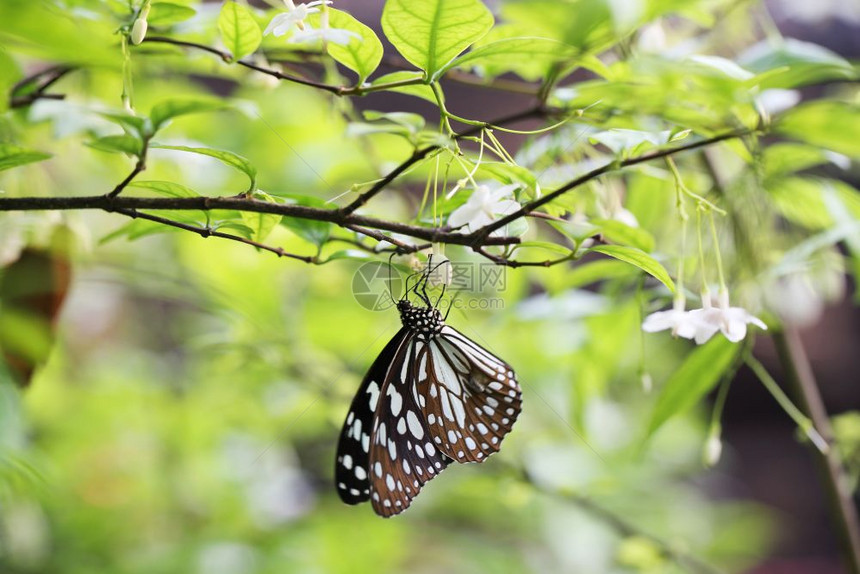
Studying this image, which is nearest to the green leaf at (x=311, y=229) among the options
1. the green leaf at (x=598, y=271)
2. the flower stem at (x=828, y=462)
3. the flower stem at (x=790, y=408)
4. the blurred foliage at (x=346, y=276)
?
the blurred foliage at (x=346, y=276)

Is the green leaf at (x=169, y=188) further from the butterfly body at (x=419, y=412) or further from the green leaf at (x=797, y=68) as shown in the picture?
the green leaf at (x=797, y=68)

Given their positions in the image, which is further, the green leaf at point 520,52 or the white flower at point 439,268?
the white flower at point 439,268

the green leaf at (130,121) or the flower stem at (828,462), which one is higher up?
the green leaf at (130,121)

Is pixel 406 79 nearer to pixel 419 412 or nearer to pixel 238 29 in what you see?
pixel 238 29

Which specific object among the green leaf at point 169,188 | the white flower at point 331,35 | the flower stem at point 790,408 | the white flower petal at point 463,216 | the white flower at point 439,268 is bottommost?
the flower stem at point 790,408

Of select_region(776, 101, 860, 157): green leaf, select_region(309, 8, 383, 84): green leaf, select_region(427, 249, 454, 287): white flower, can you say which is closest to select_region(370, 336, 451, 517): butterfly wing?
select_region(427, 249, 454, 287): white flower

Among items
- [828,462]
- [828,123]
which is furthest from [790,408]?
[828,123]

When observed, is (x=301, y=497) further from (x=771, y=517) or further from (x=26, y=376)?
(x=771, y=517)
